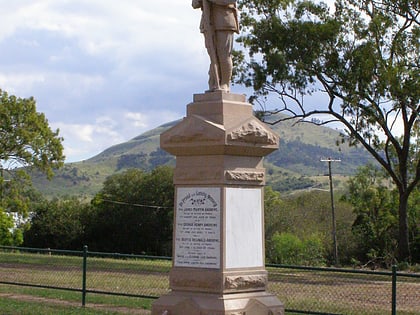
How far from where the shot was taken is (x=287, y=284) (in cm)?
2088

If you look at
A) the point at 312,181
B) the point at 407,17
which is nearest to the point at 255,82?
the point at 407,17

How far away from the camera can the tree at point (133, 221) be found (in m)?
57.0

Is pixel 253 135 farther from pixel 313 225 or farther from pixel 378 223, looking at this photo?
pixel 313 225

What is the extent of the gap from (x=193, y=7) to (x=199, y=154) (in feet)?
6.94

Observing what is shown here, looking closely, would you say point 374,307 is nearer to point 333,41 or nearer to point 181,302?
point 181,302

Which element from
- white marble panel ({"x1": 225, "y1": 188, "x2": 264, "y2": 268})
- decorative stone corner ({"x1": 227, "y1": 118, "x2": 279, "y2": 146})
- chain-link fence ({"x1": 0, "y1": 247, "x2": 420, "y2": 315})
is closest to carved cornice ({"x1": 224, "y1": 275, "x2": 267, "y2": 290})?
white marble panel ({"x1": 225, "y1": 188, "x2": 264, "y2": 268})

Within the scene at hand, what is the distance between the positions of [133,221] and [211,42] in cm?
4880

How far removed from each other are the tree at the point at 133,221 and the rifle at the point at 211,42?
44.8 metres

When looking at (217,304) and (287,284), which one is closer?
(217,304)

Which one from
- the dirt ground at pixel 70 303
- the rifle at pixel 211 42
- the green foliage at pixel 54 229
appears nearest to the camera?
the rifle at pixel 211 42

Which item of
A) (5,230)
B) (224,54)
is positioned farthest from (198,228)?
(5,230)

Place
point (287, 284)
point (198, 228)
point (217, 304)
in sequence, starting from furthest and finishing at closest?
point (287, 284)
point (198, 228)
point (217, 304)

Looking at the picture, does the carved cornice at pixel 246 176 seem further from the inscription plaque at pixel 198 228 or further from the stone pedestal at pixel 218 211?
the inscription plaque at pixel 198 228

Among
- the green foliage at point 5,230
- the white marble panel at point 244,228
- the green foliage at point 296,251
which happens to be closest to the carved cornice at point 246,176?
the white marble panel at point 244,228
